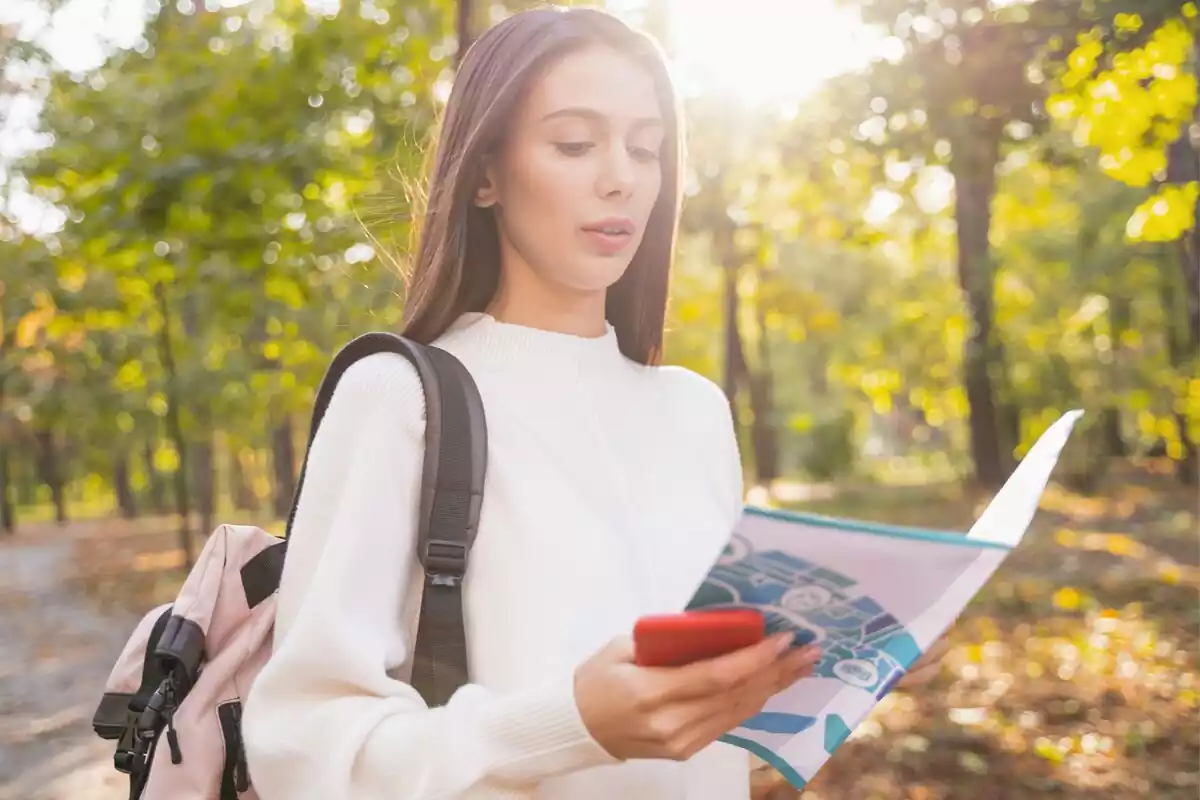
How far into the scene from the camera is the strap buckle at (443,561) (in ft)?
4.66

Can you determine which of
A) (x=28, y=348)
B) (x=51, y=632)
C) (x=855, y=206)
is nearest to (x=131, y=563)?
(x=51, y=632)

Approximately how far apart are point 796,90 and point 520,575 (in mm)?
6879

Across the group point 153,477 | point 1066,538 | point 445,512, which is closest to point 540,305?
point 445,512

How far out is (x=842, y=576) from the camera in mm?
1162

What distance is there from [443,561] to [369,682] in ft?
0.55

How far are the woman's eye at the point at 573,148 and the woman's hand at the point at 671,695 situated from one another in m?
0.72

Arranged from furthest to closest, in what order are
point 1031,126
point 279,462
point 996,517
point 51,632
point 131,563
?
point 279,462 → point 131,563 → point 51,632 → point 1031,126 → point 996,517

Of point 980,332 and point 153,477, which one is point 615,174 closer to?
point 980,332

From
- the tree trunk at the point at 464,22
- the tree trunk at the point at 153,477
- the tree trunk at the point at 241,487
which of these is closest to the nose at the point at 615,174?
the tree trunk at the point at 464,22

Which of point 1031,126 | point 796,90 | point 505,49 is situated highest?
point 796,90

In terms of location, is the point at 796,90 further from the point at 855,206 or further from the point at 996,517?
the point at 996,517

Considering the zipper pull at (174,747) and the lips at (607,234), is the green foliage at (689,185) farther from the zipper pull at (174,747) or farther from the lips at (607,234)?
the zipper pull at (174,747)

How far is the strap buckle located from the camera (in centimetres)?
142

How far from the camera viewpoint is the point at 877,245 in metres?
11.1
